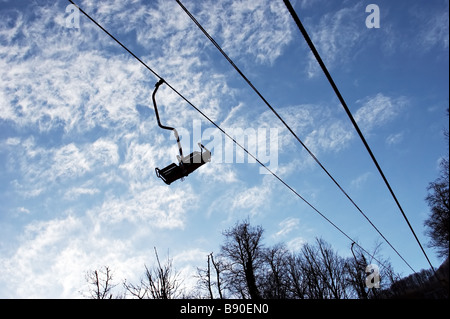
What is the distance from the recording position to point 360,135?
13.6 ft

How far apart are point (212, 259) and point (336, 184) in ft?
75.4

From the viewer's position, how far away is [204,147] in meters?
7.09
